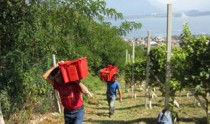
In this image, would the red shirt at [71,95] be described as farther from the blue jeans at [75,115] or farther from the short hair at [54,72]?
the short hair at [54,72]

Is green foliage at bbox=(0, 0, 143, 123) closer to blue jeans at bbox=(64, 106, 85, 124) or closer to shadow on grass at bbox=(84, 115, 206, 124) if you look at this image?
shadow on grass at bbox=(84, 115, 206, 124)

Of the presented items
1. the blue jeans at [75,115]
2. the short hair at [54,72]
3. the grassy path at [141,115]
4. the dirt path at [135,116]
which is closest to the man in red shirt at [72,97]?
the blue jeans at [75,115]

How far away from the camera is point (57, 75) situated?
7070mm

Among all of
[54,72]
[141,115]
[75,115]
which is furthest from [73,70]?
[141,115]

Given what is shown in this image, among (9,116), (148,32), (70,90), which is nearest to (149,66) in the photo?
(148,32)

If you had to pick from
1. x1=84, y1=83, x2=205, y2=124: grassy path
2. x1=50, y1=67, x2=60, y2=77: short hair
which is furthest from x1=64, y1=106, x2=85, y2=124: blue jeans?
x1=84, y1=83, x2=205, y2=124: grassy path

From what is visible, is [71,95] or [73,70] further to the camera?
[71,95]

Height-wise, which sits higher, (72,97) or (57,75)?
(57,75)

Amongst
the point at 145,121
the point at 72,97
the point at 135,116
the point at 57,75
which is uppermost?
the point at 57,75

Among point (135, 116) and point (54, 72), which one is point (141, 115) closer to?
point (135, 116)

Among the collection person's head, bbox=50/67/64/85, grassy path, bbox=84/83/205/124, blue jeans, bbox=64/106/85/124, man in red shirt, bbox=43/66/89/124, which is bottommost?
grassy path, bbox=84/83/205/124

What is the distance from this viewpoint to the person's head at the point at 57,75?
703 cm

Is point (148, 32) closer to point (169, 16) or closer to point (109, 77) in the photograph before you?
point (109, 77)

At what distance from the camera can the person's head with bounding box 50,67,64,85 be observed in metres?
7.03
